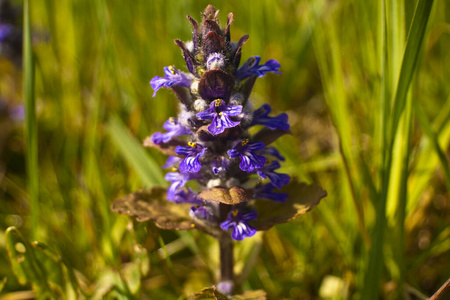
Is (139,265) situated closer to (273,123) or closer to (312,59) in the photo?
(273,123)

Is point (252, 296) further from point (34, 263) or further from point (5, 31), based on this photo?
point (5, 31)

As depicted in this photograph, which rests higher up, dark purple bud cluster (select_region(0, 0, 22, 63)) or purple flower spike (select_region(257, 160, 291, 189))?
dark purple bud cluster (select_region(0, 0, 22, 63))

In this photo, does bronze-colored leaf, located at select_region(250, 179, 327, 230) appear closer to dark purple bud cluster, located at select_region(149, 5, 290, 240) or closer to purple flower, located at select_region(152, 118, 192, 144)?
dark purple bud cluster, located at select_region(149, 5, 290, 240)

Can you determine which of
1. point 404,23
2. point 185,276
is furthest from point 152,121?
point 404,23

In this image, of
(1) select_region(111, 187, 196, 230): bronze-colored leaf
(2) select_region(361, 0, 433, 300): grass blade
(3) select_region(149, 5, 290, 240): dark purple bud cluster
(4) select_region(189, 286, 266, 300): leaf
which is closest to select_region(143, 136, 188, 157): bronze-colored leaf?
(3) select_region(149, 5, 290, 240): dark purple bud cluster

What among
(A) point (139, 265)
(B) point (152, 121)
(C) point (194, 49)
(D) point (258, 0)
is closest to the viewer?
(C) point (194, 49)

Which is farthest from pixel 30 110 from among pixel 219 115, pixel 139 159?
pixel 219 115
